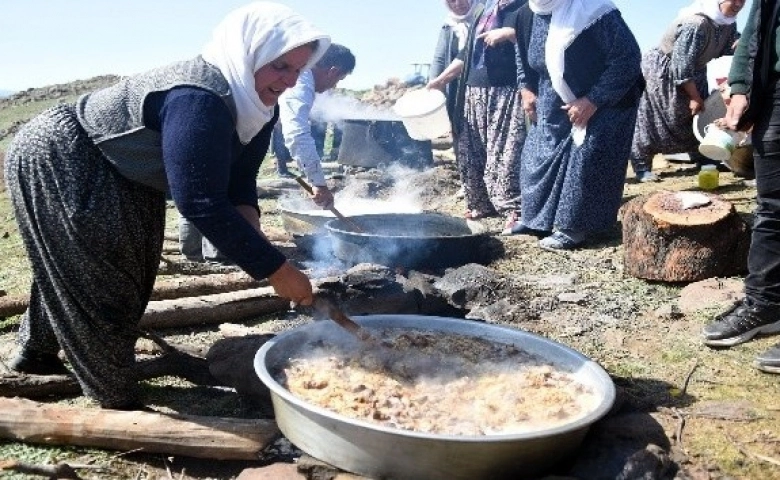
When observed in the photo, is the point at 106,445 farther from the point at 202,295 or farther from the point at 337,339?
the point at 202,295

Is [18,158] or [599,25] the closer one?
[18,158]

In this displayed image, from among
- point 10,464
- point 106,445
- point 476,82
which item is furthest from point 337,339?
point 476,82

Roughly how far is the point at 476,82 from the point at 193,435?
5445 millimetres

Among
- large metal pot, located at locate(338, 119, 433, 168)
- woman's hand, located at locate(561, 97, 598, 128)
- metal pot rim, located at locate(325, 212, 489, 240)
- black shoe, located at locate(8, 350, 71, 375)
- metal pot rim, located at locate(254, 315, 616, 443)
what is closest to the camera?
metal pot rim, located at locate(254, 315, 616, 443)

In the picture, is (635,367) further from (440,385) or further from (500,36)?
(500,36)

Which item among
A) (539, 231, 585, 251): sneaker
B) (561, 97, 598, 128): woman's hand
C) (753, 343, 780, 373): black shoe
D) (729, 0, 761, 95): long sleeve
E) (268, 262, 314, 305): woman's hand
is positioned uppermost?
(729, 0, 761, 95): long sleeve

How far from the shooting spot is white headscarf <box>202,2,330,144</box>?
8.63 feet

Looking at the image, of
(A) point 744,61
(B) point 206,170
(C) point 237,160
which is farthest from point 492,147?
(B) point 206,170

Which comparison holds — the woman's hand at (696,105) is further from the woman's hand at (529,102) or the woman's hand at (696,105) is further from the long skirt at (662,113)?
the woman's hand at (529,102)

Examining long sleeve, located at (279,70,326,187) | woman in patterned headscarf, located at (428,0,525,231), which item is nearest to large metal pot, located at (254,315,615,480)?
long sleeve, located at (279,70,326,187)

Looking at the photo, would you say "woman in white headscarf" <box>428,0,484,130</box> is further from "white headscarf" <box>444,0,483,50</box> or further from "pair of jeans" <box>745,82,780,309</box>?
"pair of jeans" <box>745,82,780,309</box>

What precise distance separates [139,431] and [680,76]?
7.34 meters

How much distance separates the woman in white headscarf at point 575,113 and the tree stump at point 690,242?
0.89m

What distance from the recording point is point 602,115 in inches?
226
